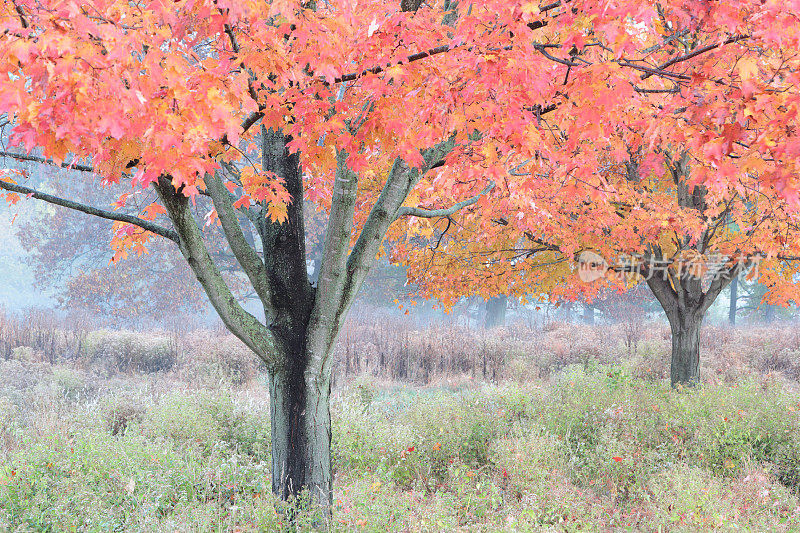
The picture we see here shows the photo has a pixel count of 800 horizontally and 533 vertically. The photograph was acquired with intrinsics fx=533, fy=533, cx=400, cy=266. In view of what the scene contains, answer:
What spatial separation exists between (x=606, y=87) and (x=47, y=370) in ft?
42.7

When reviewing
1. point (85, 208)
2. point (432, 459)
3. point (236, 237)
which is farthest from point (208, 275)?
point (432, 459)

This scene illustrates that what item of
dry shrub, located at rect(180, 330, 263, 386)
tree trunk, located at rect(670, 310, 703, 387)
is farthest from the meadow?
tree trunk, located at rect(670, 310, 703, 387)

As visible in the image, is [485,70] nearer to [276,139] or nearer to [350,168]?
[350,168]

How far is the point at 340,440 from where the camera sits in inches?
253

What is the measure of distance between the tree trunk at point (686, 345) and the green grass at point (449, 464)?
0.43 meters

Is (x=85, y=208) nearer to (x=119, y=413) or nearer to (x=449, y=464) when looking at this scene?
(x=449, y=464)

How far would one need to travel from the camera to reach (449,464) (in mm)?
5984

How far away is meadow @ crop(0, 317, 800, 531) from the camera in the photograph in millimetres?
4301

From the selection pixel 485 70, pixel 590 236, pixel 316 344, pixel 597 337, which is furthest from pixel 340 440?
pixel 597 337

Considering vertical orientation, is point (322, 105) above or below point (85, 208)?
above

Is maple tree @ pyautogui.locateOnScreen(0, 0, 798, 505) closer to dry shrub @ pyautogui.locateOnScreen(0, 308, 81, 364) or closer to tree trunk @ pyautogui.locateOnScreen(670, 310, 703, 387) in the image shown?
tree trunk @ pyautogui.locateOnScreen(670, 310, 703, 387)

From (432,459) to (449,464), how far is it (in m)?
0.45

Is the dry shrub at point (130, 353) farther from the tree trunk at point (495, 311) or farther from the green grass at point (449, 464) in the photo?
the tree trunk at point (495, 311)

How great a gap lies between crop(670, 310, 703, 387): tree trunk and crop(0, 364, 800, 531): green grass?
434 millimetres
